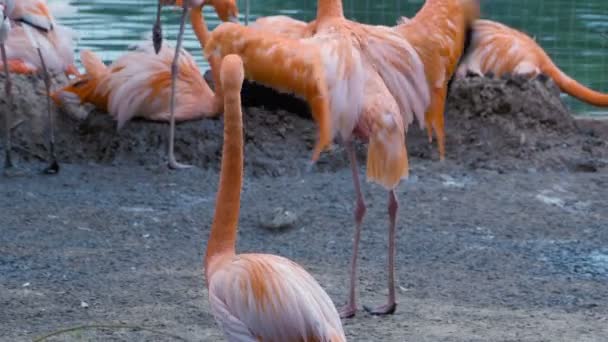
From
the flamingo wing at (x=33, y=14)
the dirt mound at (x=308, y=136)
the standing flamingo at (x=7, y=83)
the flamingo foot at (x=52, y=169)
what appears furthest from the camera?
the dirt mound at (x=308, y=136)

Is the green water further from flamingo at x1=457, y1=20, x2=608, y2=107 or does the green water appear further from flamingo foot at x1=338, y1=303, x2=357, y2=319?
flamingo foot at x1=338, y1=303, x2=357, y2=319

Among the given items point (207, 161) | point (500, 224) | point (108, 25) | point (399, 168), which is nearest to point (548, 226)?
point (500, 224)

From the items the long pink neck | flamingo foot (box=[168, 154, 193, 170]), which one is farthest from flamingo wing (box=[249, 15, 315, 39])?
the long pink neck

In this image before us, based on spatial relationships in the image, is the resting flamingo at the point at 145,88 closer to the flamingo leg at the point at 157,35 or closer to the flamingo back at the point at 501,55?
the flamingo leg at the point at 157,35

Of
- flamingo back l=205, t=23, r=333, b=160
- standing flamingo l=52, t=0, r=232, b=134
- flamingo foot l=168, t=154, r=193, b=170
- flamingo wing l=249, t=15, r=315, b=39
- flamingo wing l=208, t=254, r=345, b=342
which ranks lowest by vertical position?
flamingo foot l=168, t=154, r=193, b=170

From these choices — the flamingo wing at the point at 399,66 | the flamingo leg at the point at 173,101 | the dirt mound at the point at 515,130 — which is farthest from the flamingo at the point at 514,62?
the flamingo wing at the point at 399,66

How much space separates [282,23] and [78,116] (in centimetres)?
160

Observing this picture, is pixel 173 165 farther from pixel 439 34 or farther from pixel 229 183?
pixel 229 183

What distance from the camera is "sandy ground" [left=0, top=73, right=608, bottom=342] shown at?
4.23m

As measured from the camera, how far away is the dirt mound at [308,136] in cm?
658

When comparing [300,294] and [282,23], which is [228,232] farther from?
[282,23]

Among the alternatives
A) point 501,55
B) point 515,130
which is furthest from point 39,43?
point 501,55

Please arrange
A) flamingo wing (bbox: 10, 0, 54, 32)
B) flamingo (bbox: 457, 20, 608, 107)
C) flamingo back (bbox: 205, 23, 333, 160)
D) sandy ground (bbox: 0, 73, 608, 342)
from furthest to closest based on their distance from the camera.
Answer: flamingo (bbox: 457, 20, 608, 107) < flamingo wing (bbox: 10, 0, 54, 32) < sandy ground (bbox: 0, 73, 608, 342) < flamingo back (bbox: 205, 23, 333, 160)

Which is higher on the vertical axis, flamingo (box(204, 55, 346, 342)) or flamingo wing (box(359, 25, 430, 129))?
flamingo wing (box(359, 25, 430, 129))
